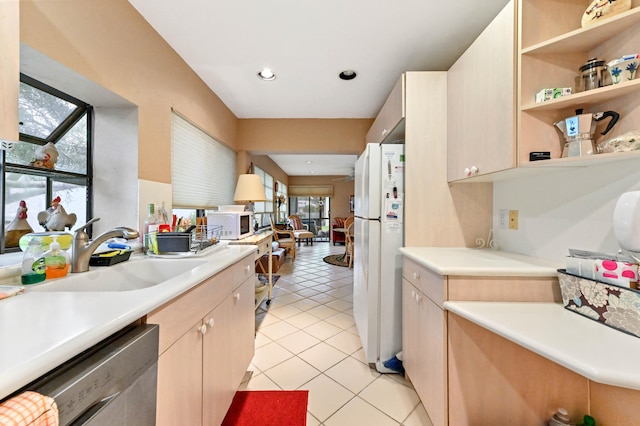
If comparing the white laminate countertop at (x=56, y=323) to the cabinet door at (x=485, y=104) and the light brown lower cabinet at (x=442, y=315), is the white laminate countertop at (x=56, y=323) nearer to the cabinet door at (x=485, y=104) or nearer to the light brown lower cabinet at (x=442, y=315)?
the light brown lower cabinet at (x=442, y=315)

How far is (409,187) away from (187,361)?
5.25 ft

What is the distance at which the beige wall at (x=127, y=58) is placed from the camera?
1.13 meters

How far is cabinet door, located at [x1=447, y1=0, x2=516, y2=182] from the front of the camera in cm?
120

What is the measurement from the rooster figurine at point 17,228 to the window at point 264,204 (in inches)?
116

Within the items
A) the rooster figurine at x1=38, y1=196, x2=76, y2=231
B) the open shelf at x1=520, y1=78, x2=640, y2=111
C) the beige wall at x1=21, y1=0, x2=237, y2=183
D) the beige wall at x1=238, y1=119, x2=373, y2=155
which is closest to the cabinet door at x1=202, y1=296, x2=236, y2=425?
the rooster figurine at x1=38, y1=196, x2=76, y2=231

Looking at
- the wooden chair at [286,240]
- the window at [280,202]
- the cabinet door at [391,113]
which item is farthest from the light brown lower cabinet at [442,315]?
the window at [280,202]

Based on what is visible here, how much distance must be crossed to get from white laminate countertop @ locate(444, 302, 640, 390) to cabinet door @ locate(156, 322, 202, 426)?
1112 millimetres

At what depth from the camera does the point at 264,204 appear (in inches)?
214

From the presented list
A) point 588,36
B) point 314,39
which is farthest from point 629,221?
point 314,39

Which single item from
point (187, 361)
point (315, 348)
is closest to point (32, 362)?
point (187, 361)

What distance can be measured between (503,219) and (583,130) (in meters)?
0.74

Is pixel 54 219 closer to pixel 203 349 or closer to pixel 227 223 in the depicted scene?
pixel 203 349

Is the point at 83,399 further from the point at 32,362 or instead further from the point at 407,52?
the point at 407,52

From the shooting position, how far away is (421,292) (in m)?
1.44
